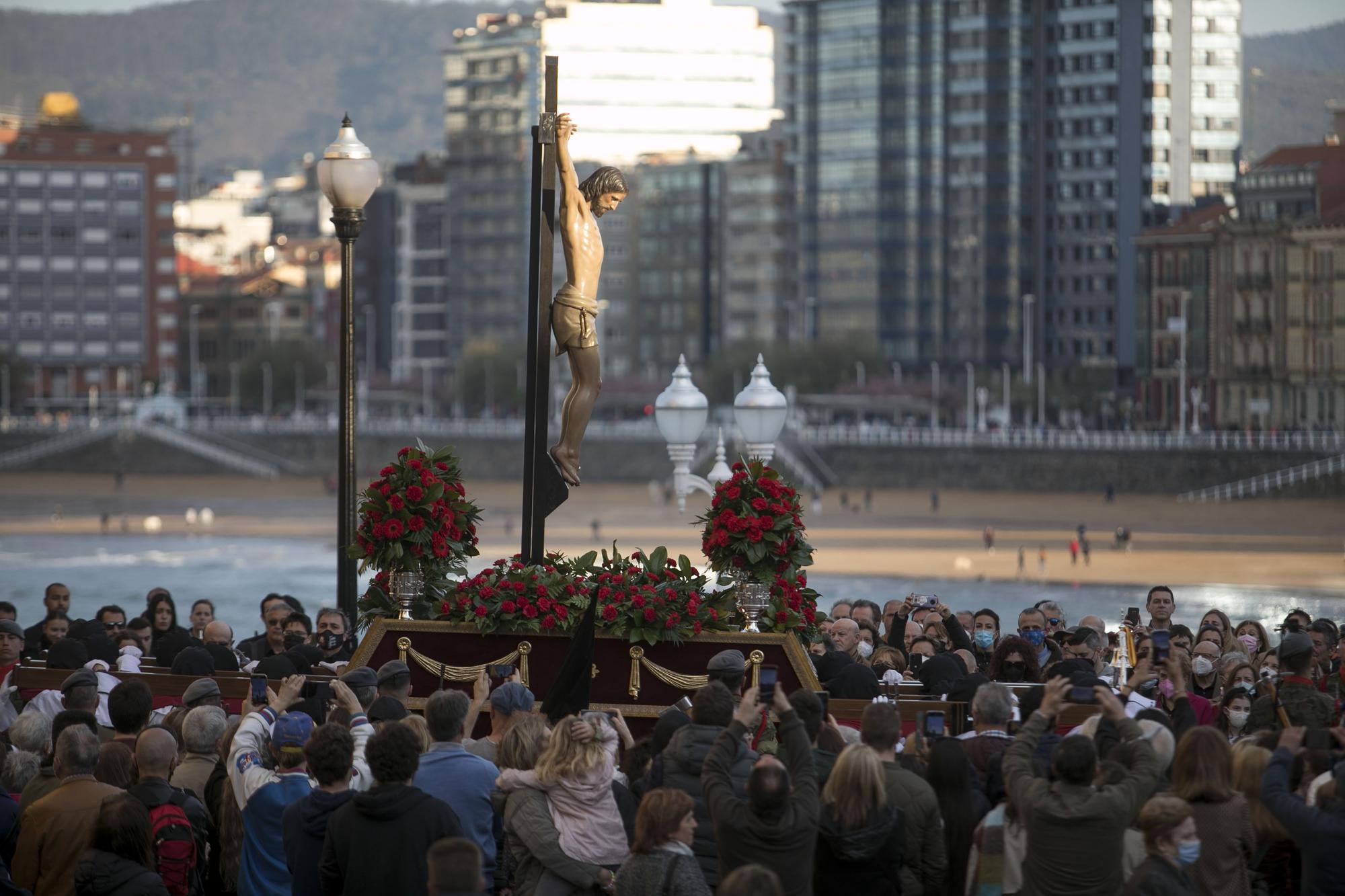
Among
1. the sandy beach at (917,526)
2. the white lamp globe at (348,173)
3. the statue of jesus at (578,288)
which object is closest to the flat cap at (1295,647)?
the statue of jesus at (578,288)

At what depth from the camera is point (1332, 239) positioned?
101500 mm

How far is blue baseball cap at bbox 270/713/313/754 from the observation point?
9.53 metres

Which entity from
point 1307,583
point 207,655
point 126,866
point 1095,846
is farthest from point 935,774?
point 1307,583

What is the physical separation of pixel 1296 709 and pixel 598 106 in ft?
532

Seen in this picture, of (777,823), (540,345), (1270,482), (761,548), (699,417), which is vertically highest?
(540,345)

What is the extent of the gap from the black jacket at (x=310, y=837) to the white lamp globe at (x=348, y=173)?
6.92m

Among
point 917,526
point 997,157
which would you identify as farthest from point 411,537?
point 997,157

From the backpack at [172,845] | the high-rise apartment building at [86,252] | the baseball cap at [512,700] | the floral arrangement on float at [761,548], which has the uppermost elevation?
the high-rise apartment building at [86,252]

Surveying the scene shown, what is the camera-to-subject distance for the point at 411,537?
1289 centimetres

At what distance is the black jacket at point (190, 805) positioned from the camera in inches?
362

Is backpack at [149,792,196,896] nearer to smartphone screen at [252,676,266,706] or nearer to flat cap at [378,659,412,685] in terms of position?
smartphone screen at [252,676,266,706]

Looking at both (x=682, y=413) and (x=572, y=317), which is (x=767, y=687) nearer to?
(x=572, y=317)

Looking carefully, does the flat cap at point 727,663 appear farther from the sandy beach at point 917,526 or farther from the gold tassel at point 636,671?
the sandy beach at point 917,526

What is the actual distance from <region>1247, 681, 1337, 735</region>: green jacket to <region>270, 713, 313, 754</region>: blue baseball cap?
14.8 ft
